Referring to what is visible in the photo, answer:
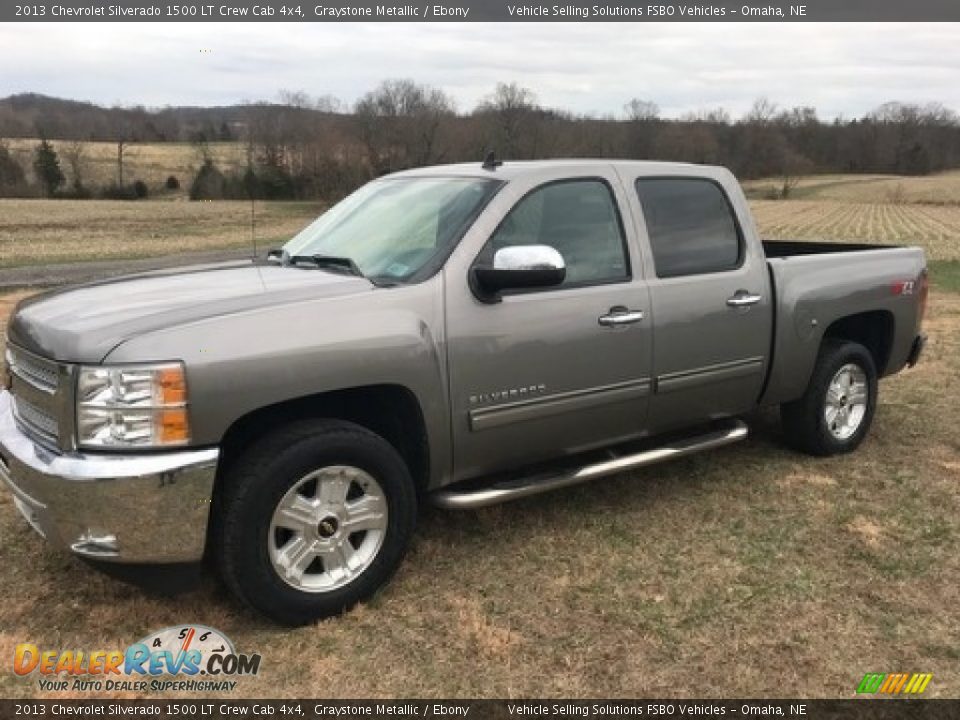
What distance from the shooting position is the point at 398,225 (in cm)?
407

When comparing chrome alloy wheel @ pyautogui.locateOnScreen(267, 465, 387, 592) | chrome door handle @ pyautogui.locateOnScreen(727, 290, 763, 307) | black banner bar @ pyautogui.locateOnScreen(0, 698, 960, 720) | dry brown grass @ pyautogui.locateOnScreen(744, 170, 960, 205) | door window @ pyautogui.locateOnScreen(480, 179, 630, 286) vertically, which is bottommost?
black banner bar @ pyautogui.locateOnScreen(0, 698, 960, 720)

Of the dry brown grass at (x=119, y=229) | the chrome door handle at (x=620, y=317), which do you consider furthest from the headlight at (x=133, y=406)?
the dry brown grass at (x=119, y=229)

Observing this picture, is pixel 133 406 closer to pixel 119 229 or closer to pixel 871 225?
pixel 119 229

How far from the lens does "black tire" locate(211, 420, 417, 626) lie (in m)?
3.12

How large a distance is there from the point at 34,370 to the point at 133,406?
63 cm

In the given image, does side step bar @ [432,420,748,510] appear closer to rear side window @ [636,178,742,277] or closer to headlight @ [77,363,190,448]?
rear side window @ [636,178,742,277]

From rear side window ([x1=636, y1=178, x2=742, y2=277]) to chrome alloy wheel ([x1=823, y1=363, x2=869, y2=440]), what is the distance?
4.25 feet

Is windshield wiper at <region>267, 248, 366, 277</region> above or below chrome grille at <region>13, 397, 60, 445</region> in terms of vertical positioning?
above

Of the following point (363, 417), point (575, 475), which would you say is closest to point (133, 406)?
point (363, 417)

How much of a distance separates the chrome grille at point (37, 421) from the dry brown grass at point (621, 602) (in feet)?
2.56

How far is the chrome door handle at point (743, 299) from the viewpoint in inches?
179

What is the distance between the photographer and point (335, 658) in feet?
10.3

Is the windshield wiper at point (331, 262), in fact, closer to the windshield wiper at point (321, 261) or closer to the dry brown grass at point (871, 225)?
the windshield wiper at point (321, 261)

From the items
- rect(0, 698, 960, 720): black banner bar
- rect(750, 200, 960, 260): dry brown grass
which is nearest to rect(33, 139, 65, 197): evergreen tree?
rect(750, 200, 960, 260): dry brown grass
